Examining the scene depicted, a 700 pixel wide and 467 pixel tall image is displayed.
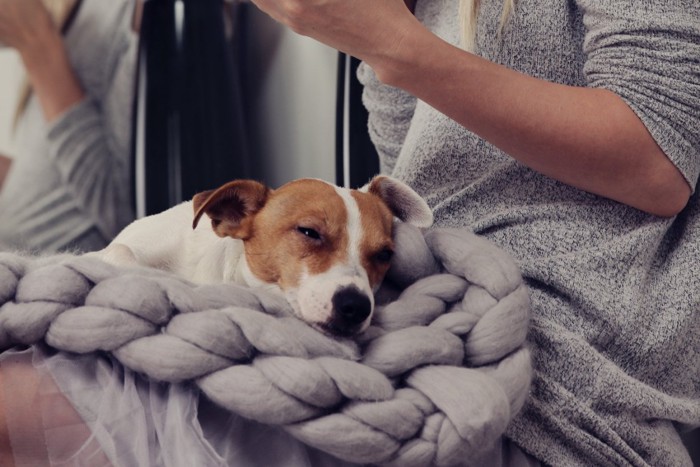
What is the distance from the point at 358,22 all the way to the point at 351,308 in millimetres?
241

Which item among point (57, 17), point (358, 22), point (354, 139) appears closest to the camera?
point (358, 22)

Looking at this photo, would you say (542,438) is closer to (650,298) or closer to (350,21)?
(650,298)

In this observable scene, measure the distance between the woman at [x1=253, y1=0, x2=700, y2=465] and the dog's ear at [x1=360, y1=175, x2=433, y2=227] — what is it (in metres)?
0.05

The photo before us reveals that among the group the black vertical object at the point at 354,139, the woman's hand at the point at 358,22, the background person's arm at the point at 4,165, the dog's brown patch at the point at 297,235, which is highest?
the woman's hand at the point at 358,22

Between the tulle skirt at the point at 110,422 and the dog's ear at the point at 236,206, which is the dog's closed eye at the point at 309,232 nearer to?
the dog's ear at the point at 236,206

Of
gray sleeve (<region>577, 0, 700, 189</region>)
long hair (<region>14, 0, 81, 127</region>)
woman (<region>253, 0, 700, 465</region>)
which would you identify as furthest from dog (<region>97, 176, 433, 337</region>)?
long hair (<region>14, 0, 81, 127</region>)

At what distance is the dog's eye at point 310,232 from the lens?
77cm

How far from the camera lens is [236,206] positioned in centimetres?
83


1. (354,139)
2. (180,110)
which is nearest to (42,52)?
(180,110)

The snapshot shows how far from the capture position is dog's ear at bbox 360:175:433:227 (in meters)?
0.77

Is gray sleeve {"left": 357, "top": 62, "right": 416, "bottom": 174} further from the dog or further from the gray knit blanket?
the gray knit blanket

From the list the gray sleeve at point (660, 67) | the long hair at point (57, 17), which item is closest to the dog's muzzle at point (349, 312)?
the gray sleeve at point (660, 67)

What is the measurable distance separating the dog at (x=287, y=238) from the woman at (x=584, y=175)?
0.33ft

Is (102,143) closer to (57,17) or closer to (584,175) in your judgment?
(57,17)
